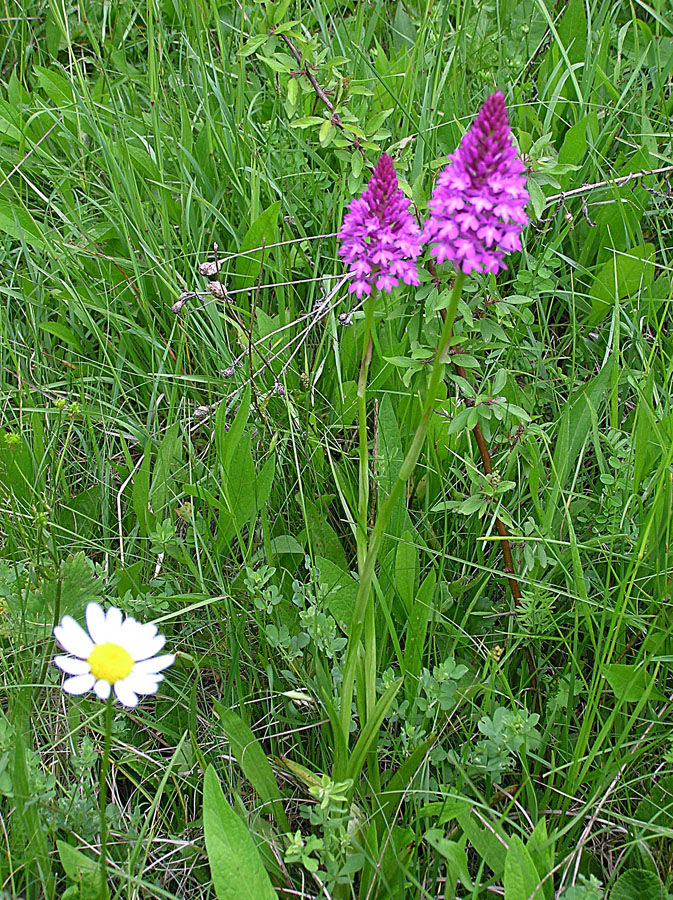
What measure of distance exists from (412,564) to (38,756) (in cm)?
90

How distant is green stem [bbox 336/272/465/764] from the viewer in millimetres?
1261

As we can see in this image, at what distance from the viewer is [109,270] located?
2.61 m

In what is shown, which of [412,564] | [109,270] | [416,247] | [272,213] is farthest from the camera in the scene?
[109,270]

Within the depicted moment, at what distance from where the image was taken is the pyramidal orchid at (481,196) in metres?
1.14

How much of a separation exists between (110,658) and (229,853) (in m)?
0.47

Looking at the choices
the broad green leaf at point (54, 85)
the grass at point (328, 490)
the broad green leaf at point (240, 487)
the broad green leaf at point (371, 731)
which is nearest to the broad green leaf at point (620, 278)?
the grass at point (328, 490)

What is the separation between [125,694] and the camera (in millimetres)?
1220

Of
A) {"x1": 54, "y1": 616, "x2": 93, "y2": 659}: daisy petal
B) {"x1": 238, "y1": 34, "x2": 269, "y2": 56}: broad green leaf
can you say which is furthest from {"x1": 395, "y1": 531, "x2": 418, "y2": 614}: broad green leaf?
{"x1": 238, "y1": 34, "x2": 269, "y2": 56}: broad green leaf

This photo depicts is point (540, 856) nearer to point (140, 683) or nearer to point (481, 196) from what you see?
point (140, 683)

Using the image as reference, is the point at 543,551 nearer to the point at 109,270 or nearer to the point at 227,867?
the point at 227,867

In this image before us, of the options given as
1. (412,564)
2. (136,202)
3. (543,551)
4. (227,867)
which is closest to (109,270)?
(136,202)

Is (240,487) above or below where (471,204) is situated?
below

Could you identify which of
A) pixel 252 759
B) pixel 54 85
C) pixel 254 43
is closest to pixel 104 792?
pixel 252 759

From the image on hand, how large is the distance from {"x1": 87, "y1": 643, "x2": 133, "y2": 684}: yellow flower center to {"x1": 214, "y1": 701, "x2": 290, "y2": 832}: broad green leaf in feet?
1.30
